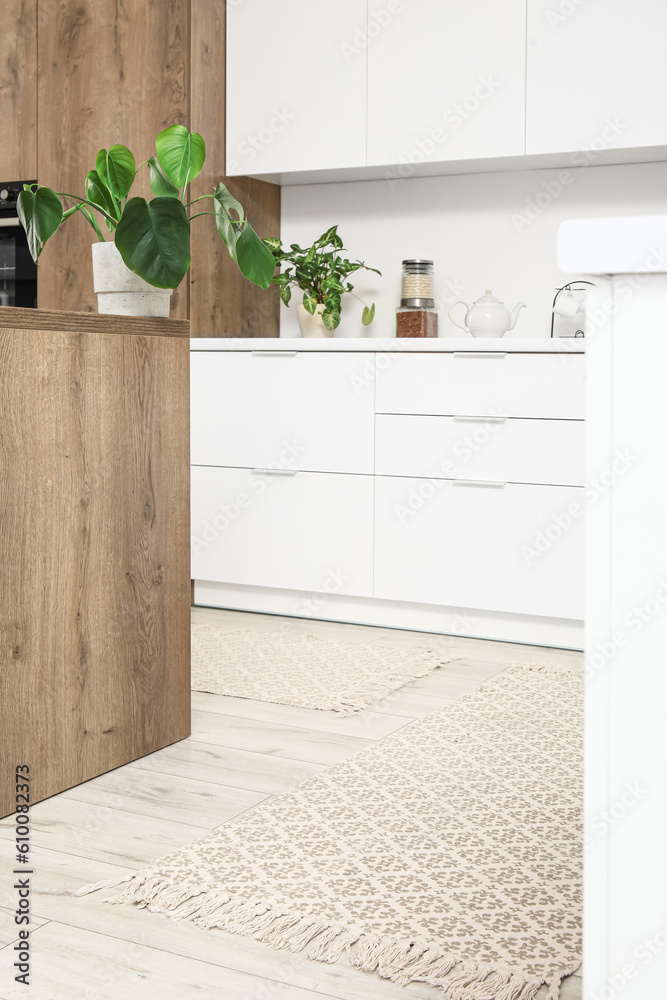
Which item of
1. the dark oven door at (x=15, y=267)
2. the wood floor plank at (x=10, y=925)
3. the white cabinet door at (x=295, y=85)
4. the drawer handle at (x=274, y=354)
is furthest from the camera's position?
the dark oven door at (x=15, y=267)

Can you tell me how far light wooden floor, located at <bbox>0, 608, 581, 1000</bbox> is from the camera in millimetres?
1335

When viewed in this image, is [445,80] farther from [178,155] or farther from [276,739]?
[276,739]

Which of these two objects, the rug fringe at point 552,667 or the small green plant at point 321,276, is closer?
the rug fringe at point 552,667

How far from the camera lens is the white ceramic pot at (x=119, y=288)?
85.3 inches

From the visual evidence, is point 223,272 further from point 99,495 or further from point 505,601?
point 99,495

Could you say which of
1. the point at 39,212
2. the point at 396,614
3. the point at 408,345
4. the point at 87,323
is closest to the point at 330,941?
the point at 87,323

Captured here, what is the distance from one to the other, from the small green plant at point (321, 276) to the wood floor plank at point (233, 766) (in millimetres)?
1904

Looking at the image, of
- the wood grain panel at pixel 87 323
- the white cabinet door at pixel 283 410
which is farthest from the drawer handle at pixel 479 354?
the wood grain panel at pixel 87 323

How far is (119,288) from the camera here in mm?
2178

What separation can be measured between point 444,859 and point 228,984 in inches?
18.6

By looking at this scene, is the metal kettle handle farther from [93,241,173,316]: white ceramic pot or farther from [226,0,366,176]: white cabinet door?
[93,241,173,316]: white ceramic pot

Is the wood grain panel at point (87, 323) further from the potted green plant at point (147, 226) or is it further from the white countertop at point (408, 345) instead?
the white countertop at point (408, 345)

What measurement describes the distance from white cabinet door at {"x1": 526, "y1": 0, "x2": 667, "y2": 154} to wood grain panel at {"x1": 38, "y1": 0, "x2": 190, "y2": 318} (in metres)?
1.19

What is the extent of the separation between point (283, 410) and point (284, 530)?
1.30 ft
